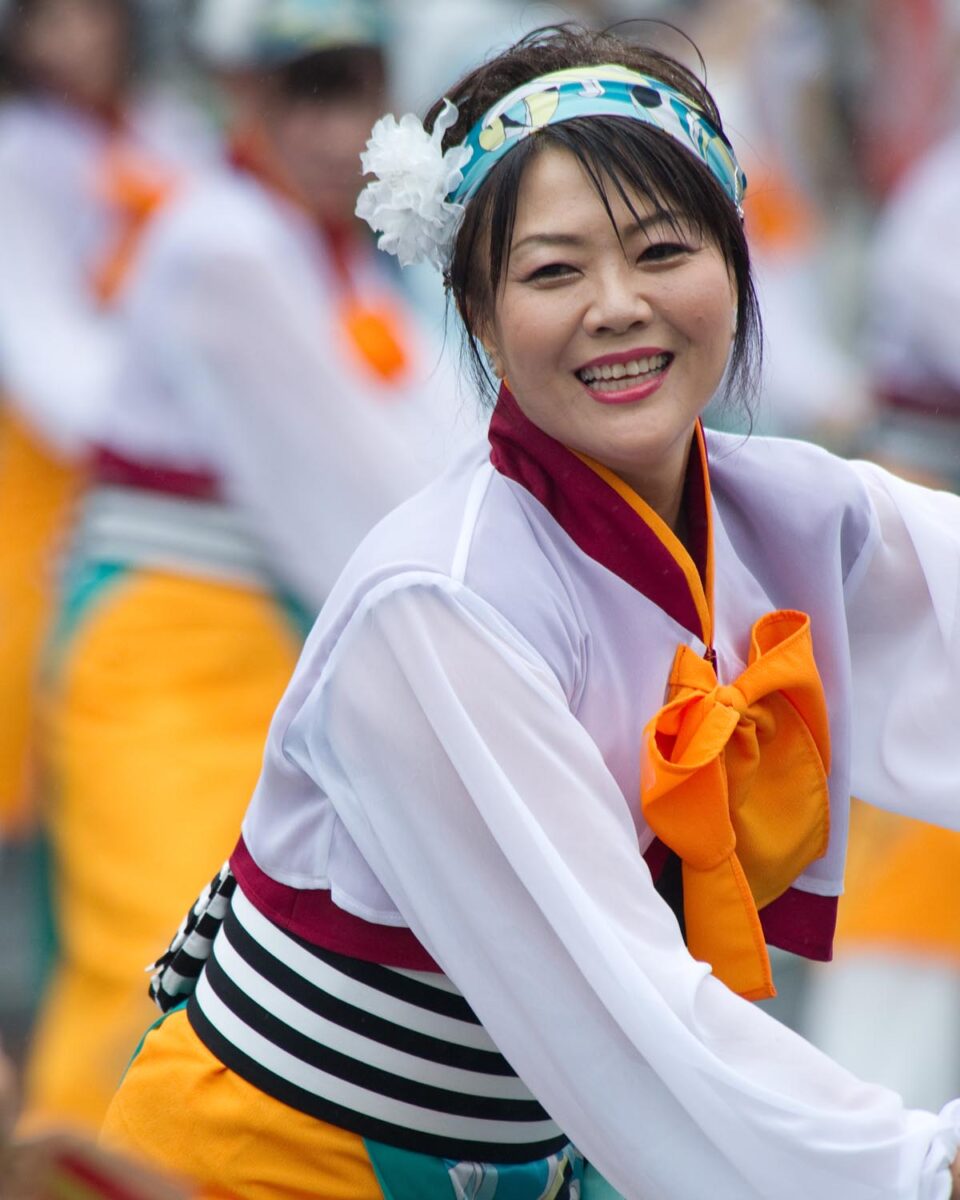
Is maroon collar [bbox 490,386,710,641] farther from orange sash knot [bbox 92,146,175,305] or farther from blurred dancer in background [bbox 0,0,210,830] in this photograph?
orange sash knot [bbox 92,146,175,305]

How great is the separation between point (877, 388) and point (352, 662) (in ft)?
9.66

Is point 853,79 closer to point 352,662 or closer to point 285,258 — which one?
point 285,258

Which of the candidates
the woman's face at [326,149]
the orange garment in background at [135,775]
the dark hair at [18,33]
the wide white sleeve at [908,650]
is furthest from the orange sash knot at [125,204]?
the wide white sleeve at [908,650]

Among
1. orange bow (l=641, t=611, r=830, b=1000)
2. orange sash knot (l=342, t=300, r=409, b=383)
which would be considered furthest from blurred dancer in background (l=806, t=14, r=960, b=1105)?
orange bow (l=641, t=611, r=830, b=1000)

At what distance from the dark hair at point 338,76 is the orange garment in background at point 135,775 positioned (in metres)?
0.95

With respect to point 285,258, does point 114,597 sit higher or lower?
lower

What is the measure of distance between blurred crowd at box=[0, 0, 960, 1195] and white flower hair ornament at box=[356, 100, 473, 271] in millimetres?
1117

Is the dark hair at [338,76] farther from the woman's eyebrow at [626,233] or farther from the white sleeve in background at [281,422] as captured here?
the woman's eyebrow at [626,233]


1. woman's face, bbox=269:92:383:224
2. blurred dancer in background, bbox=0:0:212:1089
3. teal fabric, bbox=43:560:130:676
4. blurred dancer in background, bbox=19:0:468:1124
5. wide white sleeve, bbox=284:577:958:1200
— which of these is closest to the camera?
wide white sleeve, bbox=284:577:958:1200

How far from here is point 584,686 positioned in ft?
6.15

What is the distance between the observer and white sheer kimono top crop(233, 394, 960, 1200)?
1.74 m

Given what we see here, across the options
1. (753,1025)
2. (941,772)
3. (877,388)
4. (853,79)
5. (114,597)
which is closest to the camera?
(753,1025)

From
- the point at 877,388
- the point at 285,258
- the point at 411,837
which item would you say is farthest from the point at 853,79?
the point at 411,837

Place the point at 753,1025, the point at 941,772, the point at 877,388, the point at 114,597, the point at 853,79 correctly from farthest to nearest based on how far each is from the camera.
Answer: the point at 853,79 → the point at 877,388 → the point at 114,597 → the point at 941,772 → the point at 753,1025
